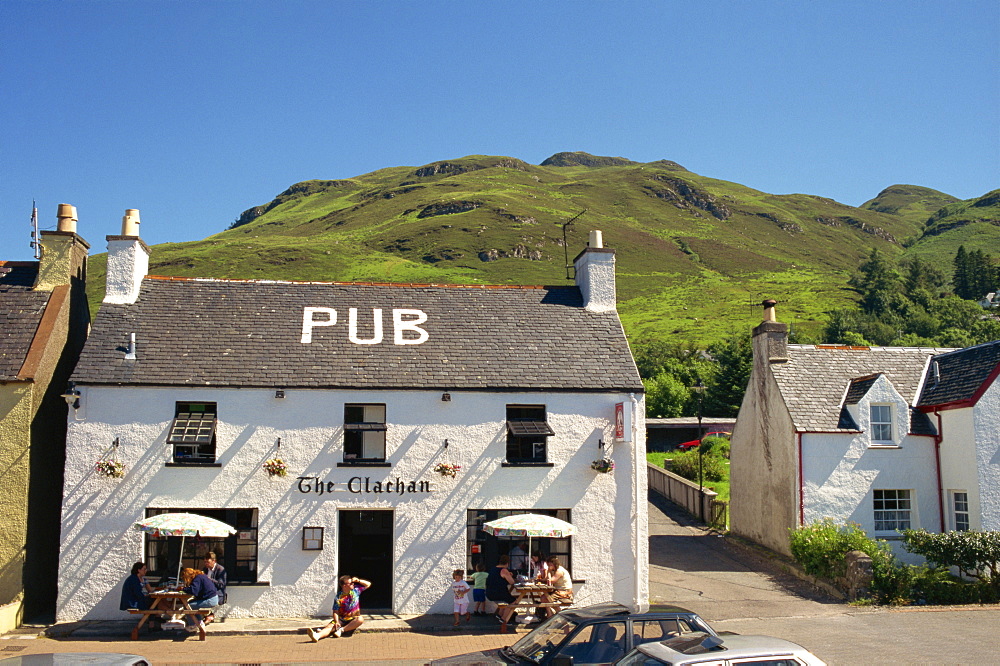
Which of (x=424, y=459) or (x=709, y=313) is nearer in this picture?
(x=424, y=459)

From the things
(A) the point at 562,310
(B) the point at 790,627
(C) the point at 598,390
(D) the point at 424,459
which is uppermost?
(A) the point at 562,310

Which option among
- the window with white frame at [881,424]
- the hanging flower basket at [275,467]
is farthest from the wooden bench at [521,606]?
the window with white frame at [881,424]

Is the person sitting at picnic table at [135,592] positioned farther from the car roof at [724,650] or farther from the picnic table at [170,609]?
the car roof at [724,650]

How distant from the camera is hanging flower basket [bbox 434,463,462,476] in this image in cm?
1736

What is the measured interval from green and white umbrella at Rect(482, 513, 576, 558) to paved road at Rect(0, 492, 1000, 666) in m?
2.01

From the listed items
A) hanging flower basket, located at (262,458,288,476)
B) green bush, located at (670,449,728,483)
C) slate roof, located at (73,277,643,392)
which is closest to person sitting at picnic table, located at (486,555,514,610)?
slate roof, located at (73,277,643,392)

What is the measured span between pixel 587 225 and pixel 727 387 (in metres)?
110

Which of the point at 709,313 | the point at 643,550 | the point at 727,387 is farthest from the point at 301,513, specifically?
the point at 709,313

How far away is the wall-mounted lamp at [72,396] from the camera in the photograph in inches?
655

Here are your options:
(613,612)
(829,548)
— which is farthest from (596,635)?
(829,548)

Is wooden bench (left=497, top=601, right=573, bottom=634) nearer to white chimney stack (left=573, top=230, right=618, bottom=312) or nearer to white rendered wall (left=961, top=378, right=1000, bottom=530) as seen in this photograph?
white chimney stack (left=573, top=230, right=618, bottom=312)

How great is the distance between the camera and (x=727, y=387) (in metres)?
64.1

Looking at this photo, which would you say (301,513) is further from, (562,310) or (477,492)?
(562,310)

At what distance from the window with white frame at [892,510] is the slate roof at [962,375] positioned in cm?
281
